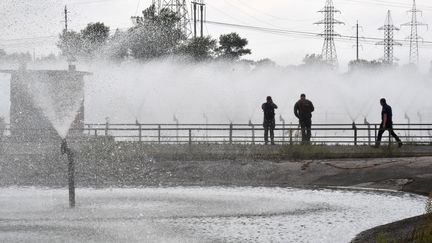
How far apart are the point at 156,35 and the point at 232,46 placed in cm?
1923

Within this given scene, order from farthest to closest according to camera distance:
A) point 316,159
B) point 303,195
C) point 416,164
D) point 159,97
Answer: point 159,97 < point 316,159 < point 416,164 < point 303,195

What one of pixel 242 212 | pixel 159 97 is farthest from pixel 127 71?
pixel 242 212

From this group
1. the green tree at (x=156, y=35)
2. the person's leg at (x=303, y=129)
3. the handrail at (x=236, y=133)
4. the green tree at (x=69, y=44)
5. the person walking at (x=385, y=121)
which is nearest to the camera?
the person walking at (x=385, y=121)

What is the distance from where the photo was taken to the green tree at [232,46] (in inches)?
3735

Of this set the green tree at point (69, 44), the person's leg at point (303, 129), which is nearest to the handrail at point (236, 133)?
the person's leg at point (303, 129)

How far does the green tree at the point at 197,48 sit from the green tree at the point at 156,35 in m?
0.81

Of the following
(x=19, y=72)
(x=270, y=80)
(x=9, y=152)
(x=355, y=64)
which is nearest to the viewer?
(x=9, y=152)

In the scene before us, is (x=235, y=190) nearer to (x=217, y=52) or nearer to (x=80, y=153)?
(x=80, y=153)

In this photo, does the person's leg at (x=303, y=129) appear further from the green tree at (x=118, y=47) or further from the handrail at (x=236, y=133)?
the green tree at (x=118, y=47)

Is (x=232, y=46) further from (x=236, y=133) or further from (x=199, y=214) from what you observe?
(x=199, y=214)

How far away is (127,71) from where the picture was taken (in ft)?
236

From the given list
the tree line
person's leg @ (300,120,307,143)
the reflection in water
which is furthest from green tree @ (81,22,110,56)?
the reflection in water

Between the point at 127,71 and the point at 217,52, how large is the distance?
23.7m

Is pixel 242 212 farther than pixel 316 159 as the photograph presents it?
No
